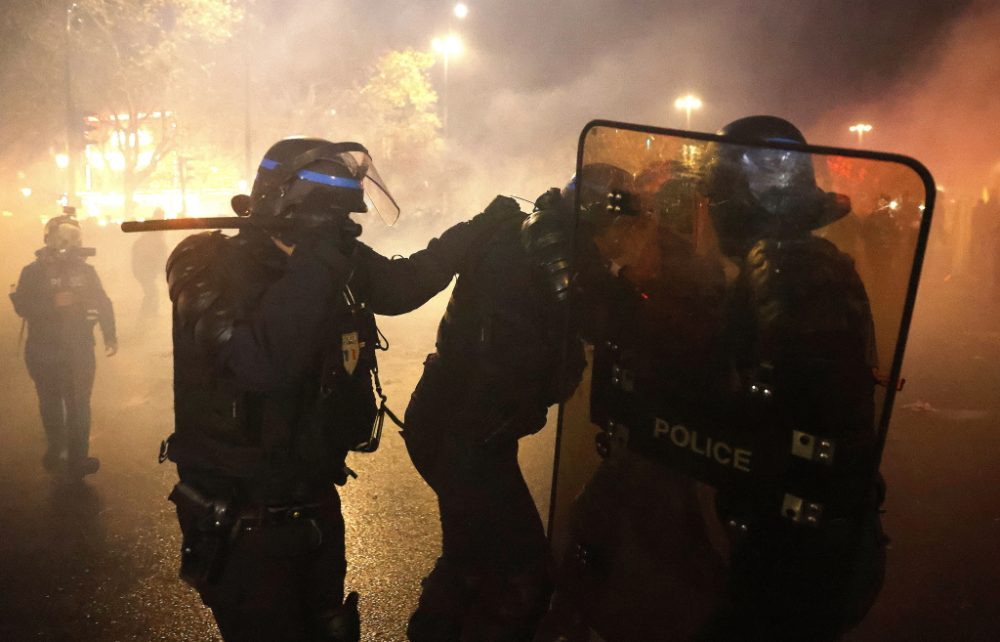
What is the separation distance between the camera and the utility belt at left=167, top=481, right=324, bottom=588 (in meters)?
1.97

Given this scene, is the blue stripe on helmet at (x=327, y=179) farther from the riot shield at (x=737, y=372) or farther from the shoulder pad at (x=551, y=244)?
the riot shield at (x=737, y=372)

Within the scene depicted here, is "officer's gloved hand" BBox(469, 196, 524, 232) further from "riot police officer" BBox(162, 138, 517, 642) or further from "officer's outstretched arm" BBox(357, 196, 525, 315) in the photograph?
"riot police officer" BBox(162, 138, 517, 642)

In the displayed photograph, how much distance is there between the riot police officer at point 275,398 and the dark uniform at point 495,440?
40cm

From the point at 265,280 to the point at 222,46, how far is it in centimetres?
2606

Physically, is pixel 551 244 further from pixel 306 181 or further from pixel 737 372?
pixel 737 372

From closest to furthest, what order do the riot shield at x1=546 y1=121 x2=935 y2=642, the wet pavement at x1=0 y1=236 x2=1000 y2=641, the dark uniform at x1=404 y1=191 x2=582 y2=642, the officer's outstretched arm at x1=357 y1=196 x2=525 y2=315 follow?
the riot shield at x1=546 y1=121 x2=935 y2=642
the dark uniform at x1=404 y1=191 x2=582 y2=642
the officer's outstretched arm at x1=357 y1=196 x2=525 y2=315
the wet pavement at x1=0 y1=236 x2=1000 y2=641

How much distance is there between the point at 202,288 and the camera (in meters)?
1.92

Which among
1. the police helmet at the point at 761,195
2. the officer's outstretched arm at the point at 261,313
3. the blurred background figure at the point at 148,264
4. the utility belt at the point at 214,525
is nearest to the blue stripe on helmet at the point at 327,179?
the officer's outstretched arm at the point at 261,313

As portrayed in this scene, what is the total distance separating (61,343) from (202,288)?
3729 mm

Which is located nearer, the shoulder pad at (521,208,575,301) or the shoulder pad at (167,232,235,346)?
the shoulder pad at (167,232,235,346)

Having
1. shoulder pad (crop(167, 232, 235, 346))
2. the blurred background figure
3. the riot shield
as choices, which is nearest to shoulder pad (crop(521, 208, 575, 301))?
the riot shield

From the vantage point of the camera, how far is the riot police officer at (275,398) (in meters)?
1.88

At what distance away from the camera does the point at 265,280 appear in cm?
→ 203

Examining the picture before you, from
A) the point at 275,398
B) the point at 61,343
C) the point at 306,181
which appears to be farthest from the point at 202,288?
the point at 61,343
